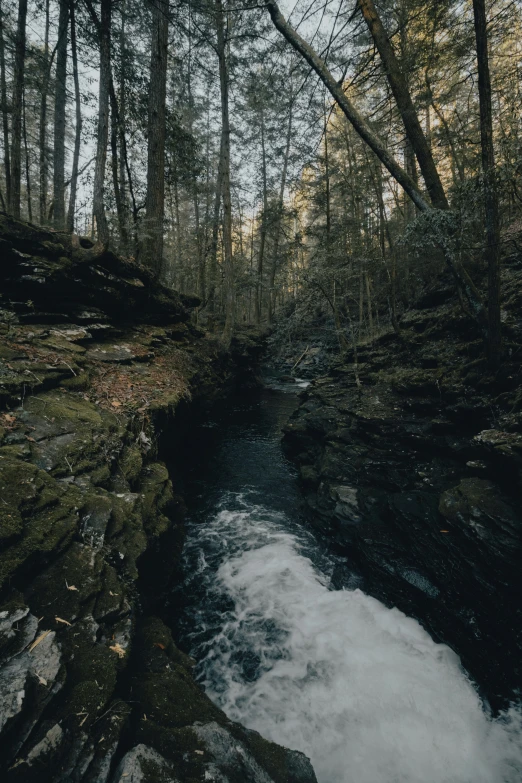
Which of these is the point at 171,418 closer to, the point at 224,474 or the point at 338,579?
the point at 224,474

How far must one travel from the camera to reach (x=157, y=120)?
875 centimetres

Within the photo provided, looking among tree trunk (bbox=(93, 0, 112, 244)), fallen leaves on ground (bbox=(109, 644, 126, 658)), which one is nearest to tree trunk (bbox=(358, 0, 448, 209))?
tree trunk (bbox=(93, 0, 112, 244))

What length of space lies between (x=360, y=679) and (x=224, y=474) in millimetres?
5413

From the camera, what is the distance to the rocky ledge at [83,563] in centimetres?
180

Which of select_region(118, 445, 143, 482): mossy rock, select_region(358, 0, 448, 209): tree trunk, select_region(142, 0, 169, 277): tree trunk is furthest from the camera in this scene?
select_region(142, 0, 169, 277): tree trunk

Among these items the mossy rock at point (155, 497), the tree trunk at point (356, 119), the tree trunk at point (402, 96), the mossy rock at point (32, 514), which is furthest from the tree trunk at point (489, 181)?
the mossy rock at point (32, 514)

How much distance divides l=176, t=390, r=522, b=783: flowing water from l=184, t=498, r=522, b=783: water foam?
1 cm

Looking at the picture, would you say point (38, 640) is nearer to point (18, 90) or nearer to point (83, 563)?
point (83, 563)

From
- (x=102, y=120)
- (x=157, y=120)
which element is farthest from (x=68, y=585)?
(x=157, y=120)

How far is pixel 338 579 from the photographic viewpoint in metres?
5.16

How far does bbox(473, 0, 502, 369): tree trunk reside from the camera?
4.92 metres

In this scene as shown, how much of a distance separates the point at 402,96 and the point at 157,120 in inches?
249

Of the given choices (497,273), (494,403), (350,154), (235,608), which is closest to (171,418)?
(235,608)

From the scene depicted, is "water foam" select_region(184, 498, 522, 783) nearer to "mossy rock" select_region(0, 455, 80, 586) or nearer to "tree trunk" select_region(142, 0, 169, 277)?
"mossy rock" select_region(0, 455, 80, 586)
